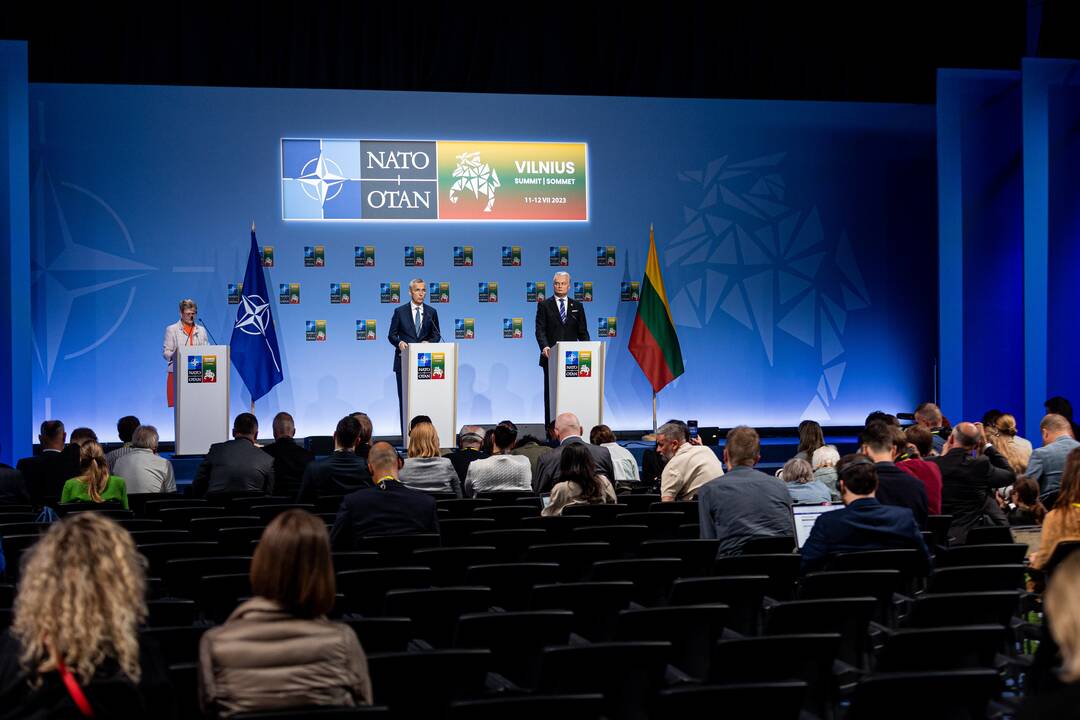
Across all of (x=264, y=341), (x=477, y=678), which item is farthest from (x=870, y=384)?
(x=477, y=678)

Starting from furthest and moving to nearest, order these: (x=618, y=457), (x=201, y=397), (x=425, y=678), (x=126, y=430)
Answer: (x=201, y=397) → (x=126, y=430) → (x=618, y=457) → (x=425, y=678)

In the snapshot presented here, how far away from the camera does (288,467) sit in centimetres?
821

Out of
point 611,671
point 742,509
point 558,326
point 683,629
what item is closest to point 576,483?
point 742,509

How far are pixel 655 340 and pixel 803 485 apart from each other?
20.0ft

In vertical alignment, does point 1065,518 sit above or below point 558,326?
below

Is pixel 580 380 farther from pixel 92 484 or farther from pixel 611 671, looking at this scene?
pixel 611 671

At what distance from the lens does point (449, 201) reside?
13.2 m

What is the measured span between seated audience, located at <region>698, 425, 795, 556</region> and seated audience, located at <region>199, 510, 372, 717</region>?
2857 mm

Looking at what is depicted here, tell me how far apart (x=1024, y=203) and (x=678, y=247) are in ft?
12.5

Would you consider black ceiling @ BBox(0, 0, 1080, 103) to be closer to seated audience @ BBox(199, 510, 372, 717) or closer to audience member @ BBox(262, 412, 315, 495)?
audience member @ BBox(262, 412, 315, 495)

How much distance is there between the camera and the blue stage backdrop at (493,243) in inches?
489

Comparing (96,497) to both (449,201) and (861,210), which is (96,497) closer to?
(449,201)

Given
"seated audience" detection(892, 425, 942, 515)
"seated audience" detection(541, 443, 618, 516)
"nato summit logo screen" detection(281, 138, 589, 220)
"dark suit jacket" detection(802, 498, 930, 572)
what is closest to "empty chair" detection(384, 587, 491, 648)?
"dark suit jacket" detection(802, 498, 930, 572)

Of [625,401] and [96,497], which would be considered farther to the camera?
[625,401]
